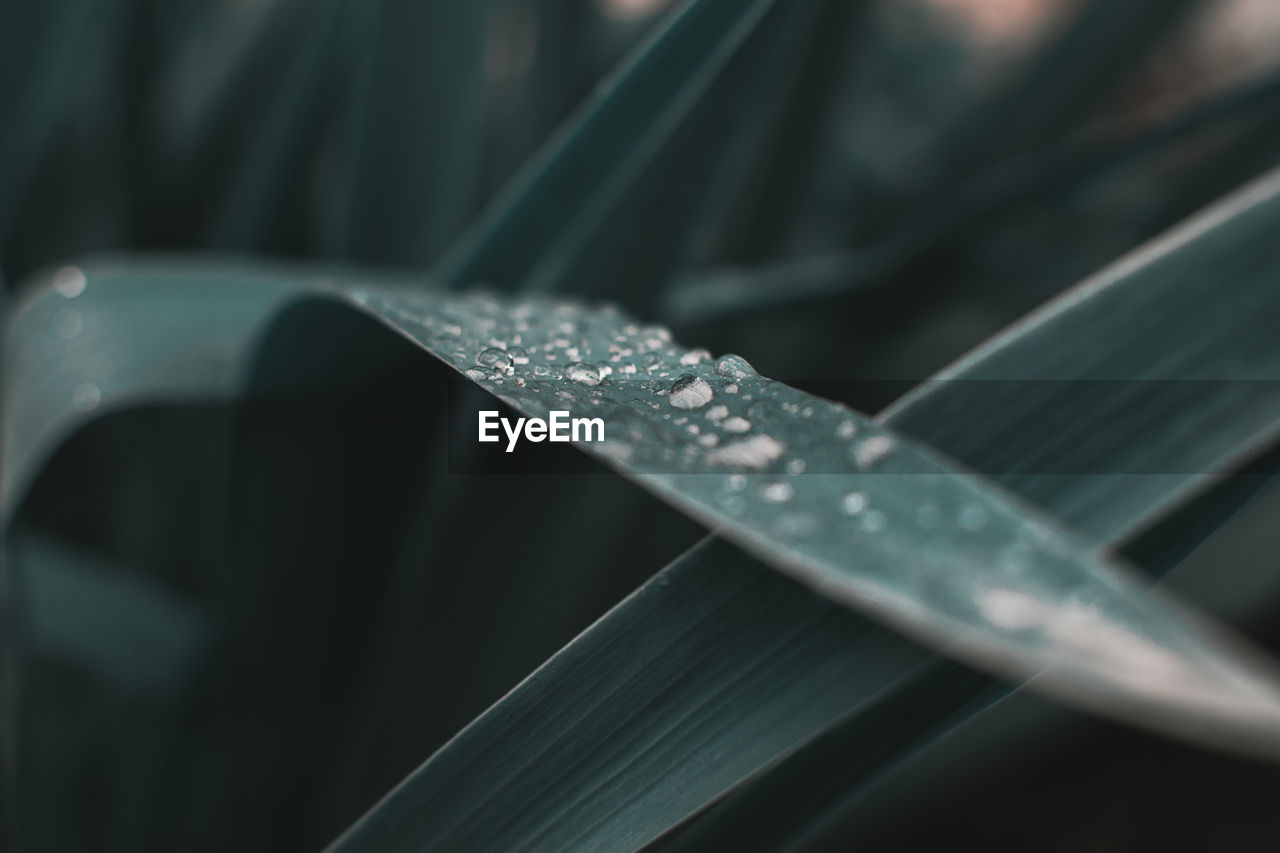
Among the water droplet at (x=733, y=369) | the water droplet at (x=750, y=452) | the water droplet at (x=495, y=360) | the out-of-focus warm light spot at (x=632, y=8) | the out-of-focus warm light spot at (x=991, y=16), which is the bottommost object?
the water droplet at (x=750, y=452)

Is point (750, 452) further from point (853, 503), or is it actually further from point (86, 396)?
point (86, 396)

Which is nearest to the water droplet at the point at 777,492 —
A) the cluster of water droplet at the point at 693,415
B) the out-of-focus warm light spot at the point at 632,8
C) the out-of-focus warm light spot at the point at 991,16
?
the cluster of water droplet at the point at 693,415

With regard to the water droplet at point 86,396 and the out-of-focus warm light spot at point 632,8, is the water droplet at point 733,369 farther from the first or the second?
the out-of-focus warm light spot at point 632,8

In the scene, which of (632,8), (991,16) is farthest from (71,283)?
(991,16)

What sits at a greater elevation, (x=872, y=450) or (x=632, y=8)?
(x=632, y=8)

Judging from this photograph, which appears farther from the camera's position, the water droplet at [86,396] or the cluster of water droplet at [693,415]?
the water droplet at [86,396]

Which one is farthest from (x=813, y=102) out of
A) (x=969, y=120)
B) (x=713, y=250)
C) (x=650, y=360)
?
(x=650, y=360)

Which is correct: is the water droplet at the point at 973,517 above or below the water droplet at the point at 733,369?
below
